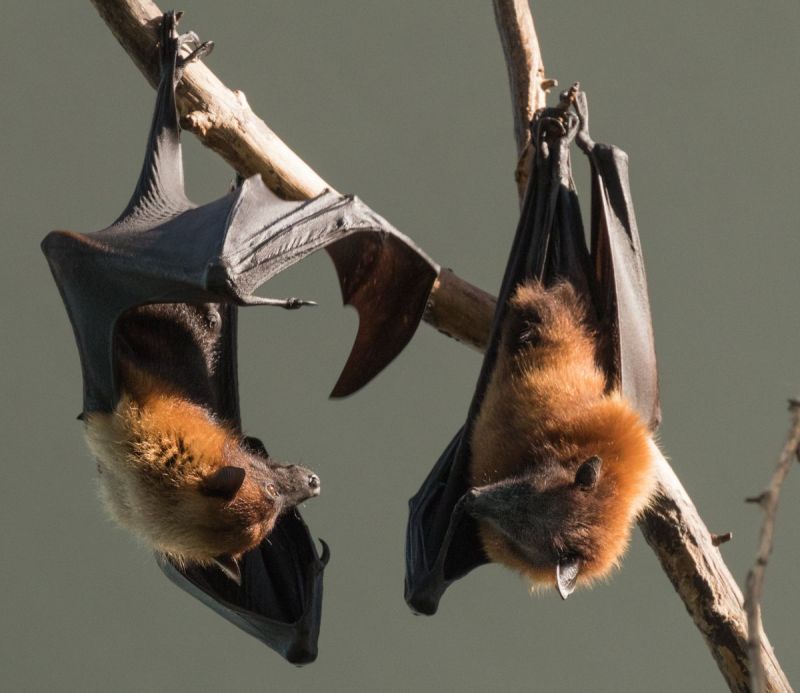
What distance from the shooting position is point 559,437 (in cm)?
227

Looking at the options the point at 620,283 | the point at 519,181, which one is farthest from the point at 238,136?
the point at 620,283

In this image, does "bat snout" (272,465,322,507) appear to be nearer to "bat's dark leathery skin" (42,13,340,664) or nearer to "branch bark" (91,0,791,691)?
"bat's dark leathery skin" (42,13,340,664)

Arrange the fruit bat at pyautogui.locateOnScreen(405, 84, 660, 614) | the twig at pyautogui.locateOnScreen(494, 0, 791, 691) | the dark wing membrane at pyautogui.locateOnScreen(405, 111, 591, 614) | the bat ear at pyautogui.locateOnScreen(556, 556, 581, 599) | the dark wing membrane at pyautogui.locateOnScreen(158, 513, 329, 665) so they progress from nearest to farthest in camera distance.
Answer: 1. the bat ear at pyautogui.locateOnScreen(556, 556, 581, 599)
2. the fruit bat at pyautogui.locateOnScreen(405, 84, 660, 614)
3. the twig at pyautogui.locateOnScreen(494, 0, 791, 691)
4. the dark wing membrane at pyautogui.locateOnScreen(405, 111, 591, 614)
5. the dark wing membrane at pyautogui.locateOnScreen(158, 513, 329, 665)

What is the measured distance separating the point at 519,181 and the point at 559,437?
2.25 ft

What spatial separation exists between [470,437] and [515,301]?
306 millimetres

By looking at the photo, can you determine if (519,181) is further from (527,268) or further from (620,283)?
(620,283)

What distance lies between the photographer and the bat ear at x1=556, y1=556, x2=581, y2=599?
205 centimetres

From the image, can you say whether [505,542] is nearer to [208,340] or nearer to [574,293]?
[574,293]

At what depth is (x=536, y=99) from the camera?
264cm

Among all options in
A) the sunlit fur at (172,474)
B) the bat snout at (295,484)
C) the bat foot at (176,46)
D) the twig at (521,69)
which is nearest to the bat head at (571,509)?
the bat snout at (295,484)

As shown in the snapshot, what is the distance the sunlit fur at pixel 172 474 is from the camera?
7.30ft

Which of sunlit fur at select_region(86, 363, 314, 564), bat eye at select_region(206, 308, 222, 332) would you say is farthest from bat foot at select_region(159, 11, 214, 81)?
sunlit fur at select_region(86, 363, 314, 564)

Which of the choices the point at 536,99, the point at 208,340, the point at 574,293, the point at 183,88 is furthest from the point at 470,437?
the point at 183,88

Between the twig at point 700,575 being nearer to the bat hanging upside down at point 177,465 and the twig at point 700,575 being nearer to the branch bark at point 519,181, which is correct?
the branch bark at point 519,181
